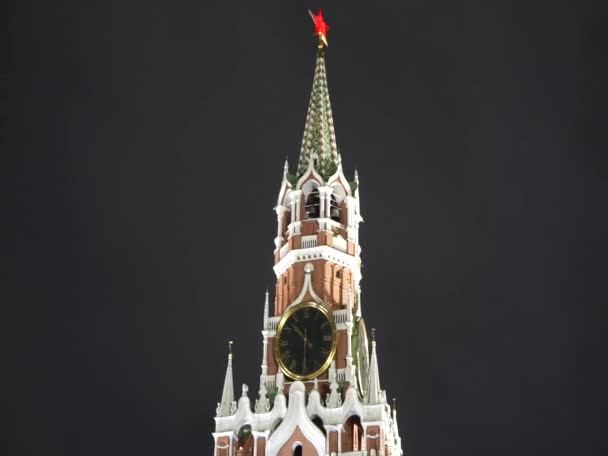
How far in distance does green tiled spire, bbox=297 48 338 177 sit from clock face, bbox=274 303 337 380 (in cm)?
1102

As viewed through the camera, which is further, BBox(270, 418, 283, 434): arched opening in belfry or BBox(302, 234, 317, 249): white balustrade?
BBox(302, 234, 317, 249): white balustrade

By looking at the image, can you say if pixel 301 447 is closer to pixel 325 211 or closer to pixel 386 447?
pixel 386 447

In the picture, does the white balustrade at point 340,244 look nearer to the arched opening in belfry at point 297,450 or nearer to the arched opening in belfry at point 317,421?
the arched opening in belfry at point 317,421

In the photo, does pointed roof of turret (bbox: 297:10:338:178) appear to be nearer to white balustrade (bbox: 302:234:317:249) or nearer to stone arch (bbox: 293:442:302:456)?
white balustrade (bbox: 302:234:317:249)

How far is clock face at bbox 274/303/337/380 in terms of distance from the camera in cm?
7894

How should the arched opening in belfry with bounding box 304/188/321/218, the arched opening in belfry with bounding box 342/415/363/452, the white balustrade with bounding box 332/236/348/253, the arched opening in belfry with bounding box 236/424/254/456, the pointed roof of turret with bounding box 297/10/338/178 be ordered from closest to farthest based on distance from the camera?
the arched opening in belfry with bounding box 342/415/363/452
the arched opening in belfry with bounding box 236/424/254/456
the white balustrade with bounding box 332/236/348/253
the arched opening in belfry with bounding box 304/188/321/218
the pointed roof of turret with bounding box 297/10/338/178

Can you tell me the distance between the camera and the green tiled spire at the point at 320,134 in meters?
88.8

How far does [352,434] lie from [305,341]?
21.8 ft

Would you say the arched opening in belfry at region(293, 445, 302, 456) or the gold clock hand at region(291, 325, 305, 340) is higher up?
the gold clock hand at region(291, 325, 305, 340)

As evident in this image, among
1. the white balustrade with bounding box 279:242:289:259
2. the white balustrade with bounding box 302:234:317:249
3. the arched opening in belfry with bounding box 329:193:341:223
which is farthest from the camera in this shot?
the arched opening in belfry with bounding box 329:193:341:223

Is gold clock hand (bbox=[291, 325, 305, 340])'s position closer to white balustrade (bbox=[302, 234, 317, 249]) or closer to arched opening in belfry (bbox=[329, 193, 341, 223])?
white balustrade (bbox=[302, 234, 317, 249])

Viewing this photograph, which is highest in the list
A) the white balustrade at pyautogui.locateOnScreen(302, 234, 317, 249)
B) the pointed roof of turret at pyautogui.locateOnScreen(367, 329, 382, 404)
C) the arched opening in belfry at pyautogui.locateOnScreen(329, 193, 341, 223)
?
the arched opening in belfry at pyautogui.locateOnScreen(329, 193, 341, 223)

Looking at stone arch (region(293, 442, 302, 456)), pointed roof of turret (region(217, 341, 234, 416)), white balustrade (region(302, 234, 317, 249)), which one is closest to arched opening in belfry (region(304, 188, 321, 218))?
white balustrade (region(302, 234, 317, 249))

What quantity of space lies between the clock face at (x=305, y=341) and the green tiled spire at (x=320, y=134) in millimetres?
11023
